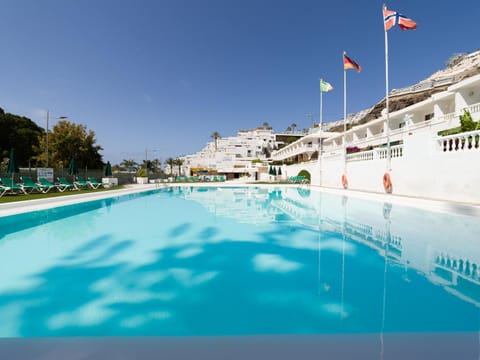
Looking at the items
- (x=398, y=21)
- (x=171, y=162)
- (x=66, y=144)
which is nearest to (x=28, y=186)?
(x=66, y=144)

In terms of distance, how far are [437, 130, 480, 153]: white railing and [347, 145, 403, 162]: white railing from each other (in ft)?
7.70

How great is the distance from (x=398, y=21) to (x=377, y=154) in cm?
717

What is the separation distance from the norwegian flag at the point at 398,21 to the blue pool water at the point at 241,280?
10.6m

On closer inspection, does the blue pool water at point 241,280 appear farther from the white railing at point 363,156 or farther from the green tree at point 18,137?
the green tree at point 18,137

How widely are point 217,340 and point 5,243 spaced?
644cm

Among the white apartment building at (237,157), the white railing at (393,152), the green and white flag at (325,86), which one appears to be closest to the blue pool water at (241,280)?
the white railing at (393,152)

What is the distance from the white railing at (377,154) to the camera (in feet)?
41.0

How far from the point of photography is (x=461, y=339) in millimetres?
1866

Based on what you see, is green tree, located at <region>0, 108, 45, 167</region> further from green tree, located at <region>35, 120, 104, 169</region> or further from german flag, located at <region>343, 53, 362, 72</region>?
german flag, located at <region>343, 53, 362, 72</region>

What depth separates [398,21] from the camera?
1189 centimetres

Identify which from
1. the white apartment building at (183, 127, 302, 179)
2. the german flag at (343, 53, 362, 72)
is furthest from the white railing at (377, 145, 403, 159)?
the white apartment building at (183, 127, 302, 179)

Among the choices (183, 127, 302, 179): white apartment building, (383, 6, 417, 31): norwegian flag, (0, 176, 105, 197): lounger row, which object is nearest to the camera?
(383, 6, 417, 31): norwegian flag

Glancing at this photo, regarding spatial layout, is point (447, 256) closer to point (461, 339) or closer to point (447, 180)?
point (461, 339)

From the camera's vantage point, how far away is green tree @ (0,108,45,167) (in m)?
40.3
